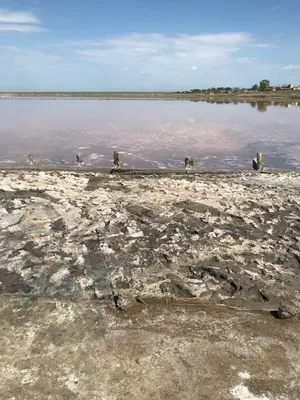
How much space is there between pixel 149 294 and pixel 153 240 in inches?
83.0

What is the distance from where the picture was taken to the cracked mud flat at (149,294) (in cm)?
402

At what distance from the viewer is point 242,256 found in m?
7.05

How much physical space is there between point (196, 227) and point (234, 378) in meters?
4.64

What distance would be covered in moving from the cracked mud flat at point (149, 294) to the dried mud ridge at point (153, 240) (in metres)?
0.03

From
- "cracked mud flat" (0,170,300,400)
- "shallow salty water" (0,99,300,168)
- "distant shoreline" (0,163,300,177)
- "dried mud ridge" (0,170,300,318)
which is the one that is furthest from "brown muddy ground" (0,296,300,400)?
"shallow salty water" (0,99,300,168)

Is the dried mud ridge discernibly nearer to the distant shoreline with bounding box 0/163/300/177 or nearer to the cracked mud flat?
the cracked mud flat

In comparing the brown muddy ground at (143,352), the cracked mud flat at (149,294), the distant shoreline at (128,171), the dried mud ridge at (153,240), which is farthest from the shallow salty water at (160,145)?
the brown muddy ground at (143,352)

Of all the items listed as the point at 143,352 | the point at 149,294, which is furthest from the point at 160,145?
the point at 143,352

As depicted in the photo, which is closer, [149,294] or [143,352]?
[143,352]

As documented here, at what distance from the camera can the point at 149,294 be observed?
5.70 m

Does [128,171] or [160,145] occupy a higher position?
[128,171]

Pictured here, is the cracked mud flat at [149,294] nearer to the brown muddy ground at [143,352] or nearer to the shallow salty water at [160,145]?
the brown muddy ground at [143,352]

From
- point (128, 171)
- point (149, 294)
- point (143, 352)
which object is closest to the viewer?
point (143, 352)

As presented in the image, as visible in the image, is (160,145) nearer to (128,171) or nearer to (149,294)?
(128,171)
